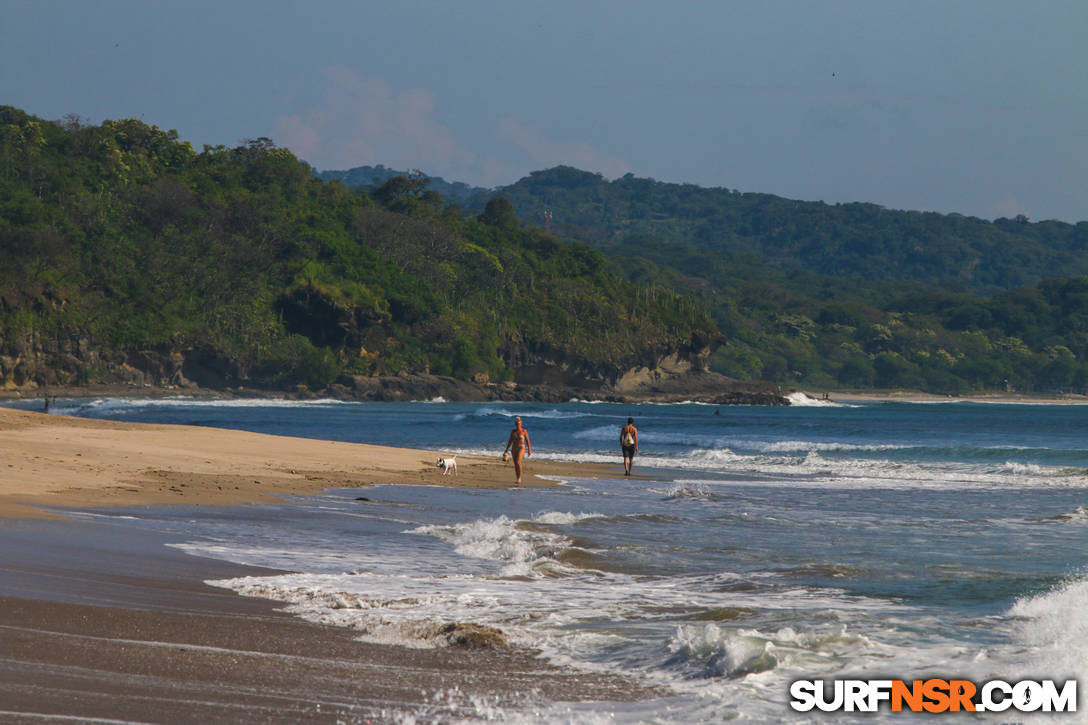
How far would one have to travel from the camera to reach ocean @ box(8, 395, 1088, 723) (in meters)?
5.67

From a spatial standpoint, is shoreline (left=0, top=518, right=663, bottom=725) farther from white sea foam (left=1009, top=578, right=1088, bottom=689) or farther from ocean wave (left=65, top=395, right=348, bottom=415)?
ocean wave (left=65, top=395, right=348, bottom=415)

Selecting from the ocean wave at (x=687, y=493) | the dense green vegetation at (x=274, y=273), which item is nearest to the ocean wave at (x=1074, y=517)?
the ocean wave at (x=687, y=493)

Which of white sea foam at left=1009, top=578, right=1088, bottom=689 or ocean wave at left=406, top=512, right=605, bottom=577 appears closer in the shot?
white sea foam at left=1009, top=578, right=1088, bottom=689

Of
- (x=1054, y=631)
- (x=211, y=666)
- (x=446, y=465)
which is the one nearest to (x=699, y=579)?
(x=1054, y=631)

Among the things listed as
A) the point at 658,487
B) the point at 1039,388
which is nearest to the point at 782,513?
the point at 658,487

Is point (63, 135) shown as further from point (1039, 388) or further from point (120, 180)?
point (1039, 388)

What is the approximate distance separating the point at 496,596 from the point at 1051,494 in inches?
659

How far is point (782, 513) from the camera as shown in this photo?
15445 mm

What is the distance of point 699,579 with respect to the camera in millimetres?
9109

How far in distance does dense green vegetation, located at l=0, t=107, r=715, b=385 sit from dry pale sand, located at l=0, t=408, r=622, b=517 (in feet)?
217

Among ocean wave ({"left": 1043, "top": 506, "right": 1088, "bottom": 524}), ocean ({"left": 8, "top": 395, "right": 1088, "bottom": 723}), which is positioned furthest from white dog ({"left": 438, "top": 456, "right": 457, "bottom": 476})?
ocean wave ({"left": 1043, "top": 506, "right": 1088, "bottom": 524})

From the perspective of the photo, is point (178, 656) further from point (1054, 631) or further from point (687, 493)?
point (687, 493)

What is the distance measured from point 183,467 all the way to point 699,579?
11319 millimetres

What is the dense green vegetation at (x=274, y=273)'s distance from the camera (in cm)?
9006
